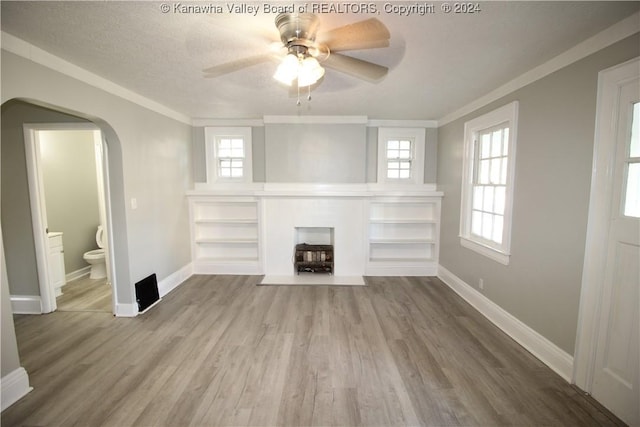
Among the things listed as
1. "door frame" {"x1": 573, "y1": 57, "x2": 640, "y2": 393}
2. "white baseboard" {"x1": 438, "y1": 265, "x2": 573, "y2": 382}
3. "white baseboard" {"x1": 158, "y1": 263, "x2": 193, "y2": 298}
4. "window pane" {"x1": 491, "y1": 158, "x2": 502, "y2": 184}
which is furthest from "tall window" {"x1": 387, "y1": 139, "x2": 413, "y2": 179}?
"white baseboard" {"x1": 158, "y1": 263, "x2": 193, "y2": 298}

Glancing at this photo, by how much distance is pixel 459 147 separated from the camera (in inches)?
143

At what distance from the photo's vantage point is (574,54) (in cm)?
196

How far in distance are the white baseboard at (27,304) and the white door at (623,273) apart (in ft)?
16.9

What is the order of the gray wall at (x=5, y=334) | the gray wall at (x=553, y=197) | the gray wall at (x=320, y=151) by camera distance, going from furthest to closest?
the gray wall at (x=320, y=151)
the gray wall at (x=553, y=197)
the gray wall at (x=5, y=334)

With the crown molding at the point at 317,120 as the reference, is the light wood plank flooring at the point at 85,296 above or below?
below

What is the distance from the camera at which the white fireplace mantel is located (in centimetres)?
422

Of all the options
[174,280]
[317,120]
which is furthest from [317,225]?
[174,280]

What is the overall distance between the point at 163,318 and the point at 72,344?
2.43ft

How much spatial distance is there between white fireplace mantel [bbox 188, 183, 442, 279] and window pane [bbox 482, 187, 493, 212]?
1.01m

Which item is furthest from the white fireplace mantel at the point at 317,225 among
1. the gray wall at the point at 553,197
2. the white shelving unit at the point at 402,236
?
the gray wall at the point at 553,197

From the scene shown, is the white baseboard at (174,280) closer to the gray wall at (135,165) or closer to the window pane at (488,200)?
the gray wall at (135,165)

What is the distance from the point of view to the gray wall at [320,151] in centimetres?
414

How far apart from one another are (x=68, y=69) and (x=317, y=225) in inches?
124

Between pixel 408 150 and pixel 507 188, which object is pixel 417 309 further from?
pixel 408 150
